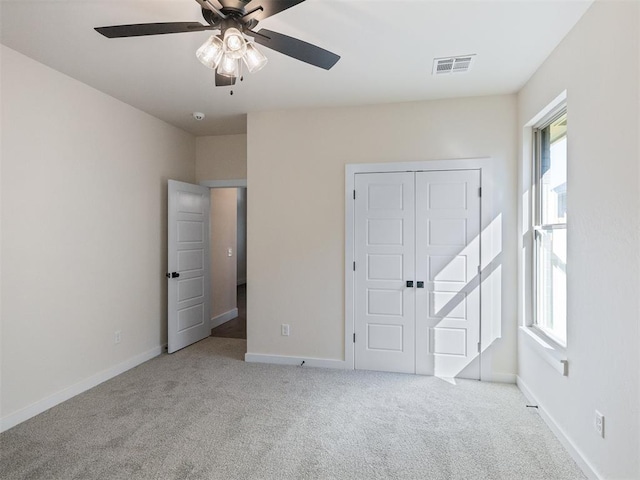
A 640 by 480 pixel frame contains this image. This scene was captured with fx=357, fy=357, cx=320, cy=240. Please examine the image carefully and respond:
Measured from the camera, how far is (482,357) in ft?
11.2

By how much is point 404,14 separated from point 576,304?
204 cm

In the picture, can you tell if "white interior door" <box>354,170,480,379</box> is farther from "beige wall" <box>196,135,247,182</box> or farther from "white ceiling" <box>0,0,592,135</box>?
"beige wall" <box>196,135,247,182</box>

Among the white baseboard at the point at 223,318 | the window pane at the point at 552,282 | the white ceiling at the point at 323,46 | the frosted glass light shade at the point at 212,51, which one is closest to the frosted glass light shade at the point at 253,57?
the frosted glass light shade at the point at 212,51

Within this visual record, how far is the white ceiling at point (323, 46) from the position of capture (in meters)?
2.09

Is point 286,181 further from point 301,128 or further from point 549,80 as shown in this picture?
point 549,80

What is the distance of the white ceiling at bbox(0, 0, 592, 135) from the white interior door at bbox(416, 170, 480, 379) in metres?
0.90

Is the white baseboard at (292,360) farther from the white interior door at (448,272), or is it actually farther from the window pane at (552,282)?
the window pane at (552,282)

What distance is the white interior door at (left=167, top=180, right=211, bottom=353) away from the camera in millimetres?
4141

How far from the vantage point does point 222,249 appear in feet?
18.7

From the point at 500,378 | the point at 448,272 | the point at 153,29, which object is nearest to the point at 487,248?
the point at 448,272

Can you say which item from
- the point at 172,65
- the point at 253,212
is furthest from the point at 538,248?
the point at 172,65

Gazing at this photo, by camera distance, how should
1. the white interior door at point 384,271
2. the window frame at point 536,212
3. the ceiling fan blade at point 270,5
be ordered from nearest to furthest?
1. the ceiling fan blade at point 270,5
2. the window frame at point 536,212
3. the white interior door at point 384,271

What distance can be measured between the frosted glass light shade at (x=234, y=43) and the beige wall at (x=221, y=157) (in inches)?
122

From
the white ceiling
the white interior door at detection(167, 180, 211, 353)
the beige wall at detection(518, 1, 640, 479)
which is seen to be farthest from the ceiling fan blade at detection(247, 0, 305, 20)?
the white interior door at detection(167, 180, 211, 353)
